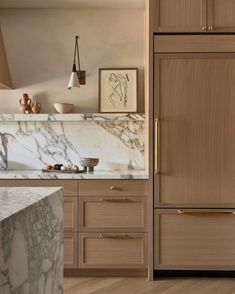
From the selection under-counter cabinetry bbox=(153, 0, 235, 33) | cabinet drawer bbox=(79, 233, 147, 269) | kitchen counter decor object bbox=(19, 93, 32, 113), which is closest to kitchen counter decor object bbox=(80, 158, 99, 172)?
cabinet drawer bbox=(79, 233, 147, 269)

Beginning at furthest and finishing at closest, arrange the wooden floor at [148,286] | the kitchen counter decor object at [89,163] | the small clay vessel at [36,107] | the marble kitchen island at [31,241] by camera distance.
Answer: the small clay vessel at [36,107], the kitchen counter decor object at [89,163], the wooden floor at [148,286], the marble kitchen island at [31,241]

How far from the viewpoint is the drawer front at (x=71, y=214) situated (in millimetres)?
3195

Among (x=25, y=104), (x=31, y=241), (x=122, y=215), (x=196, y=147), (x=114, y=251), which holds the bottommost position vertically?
(x=114, y=251)

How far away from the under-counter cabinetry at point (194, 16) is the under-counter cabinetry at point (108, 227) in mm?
1236

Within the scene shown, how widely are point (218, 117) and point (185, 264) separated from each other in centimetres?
116

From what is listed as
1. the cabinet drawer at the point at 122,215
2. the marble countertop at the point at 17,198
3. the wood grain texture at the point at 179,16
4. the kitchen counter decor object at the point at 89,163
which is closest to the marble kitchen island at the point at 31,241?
the marble countertop at the point at 17,198

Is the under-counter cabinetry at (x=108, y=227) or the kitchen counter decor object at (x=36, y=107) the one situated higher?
the kitchen counter decor object at (x=36, y=107)

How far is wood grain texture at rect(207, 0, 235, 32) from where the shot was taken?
10.1 feet

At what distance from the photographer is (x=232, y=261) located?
122 inches

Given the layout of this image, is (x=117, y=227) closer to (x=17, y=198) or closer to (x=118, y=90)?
(x=118, y=90)

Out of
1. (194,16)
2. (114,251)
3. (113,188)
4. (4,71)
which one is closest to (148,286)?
(114,251)

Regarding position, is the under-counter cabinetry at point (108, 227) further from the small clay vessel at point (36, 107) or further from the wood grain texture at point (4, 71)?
the wood grain texture at point (4, 71)

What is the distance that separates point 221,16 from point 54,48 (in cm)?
163

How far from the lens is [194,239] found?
3105mm
